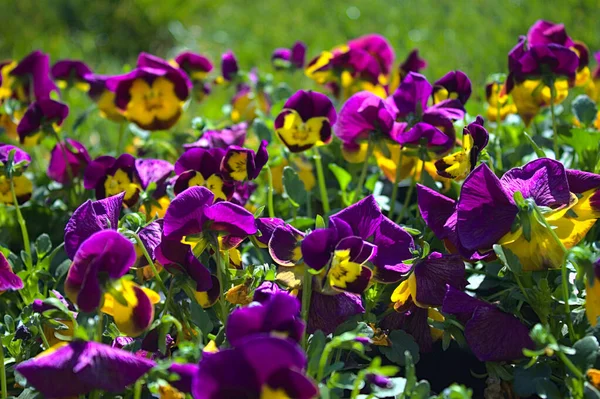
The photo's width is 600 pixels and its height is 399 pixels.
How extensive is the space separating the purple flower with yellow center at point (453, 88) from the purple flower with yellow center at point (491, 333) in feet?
1.69

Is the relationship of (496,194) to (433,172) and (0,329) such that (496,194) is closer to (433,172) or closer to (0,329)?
(433,172)

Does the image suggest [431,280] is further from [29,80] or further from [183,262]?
[29,80]

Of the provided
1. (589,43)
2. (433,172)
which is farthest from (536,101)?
(589,43)

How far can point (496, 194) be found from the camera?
1089 millimetres

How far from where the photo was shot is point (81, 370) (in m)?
0.94

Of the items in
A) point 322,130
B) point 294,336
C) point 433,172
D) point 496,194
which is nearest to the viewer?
point 294,336

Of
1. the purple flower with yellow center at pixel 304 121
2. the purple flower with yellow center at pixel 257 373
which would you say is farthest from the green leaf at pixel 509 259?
the purple flower with yellow center at pixel 304 121

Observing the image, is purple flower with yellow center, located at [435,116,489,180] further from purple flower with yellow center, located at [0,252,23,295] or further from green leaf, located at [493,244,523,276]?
purple flower with yellow center, located at [0,252,23,295]

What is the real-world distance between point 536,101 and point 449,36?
2.39 meters

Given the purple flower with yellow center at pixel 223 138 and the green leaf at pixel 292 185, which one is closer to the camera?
the green leaf at pixel 292 185

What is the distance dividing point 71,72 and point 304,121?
84cm

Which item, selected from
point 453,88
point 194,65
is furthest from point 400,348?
point 194,65

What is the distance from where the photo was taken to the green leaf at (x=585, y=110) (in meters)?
1.63

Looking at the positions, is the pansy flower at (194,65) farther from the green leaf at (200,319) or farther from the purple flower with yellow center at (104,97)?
the green leaf at (200,319)
